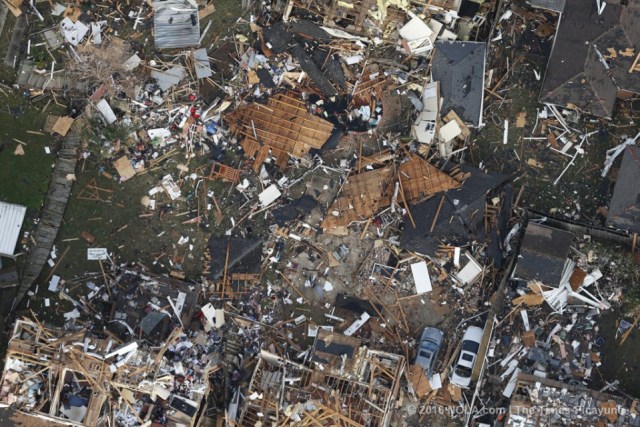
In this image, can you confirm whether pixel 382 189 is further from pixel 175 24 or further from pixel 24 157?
pixel 24 157

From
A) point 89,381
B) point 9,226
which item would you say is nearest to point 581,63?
point 89,381

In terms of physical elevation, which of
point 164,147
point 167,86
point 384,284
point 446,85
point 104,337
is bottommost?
point 104,337

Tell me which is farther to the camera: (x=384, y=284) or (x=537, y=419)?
(x=384, y=284)

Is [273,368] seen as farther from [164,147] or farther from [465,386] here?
[164,147]

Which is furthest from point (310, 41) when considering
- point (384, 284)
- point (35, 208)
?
point (35, 208)

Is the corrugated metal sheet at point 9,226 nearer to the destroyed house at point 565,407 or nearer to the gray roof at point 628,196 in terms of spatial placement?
the destroyed house at point 565,407

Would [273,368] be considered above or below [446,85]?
below
